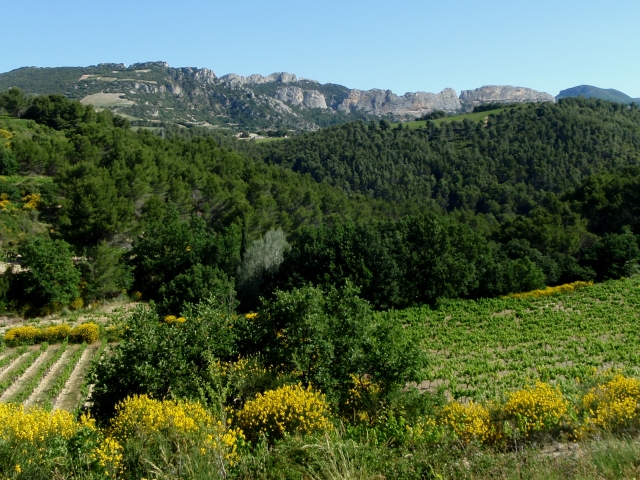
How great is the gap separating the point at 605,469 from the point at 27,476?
21.7 feet

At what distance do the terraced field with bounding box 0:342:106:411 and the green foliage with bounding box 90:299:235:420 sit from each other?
4.39 m

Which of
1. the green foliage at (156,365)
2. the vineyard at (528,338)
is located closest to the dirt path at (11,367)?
the green foliage at (156,365)

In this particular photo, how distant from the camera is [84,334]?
2327 centimetres

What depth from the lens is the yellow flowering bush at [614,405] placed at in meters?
7.36

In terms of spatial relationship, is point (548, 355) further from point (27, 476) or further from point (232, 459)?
point (27, 476)

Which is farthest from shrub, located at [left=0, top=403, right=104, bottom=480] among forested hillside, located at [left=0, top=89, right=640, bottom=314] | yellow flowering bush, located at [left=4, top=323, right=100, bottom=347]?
forested hillside, located at [left=0, top=89, right=640, bottom=314]

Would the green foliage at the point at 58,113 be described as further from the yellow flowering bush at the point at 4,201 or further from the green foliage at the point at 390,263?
the green foliage at the point at 390,263

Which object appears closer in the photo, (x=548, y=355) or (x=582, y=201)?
(x=548, y=355)

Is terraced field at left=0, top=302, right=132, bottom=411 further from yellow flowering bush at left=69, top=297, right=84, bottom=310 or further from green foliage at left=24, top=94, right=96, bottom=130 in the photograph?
green foliage at left=24, top=94, right=96, bottom=130

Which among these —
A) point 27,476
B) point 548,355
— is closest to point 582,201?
point 548,355

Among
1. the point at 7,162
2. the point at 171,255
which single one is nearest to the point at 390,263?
the point at 171,255

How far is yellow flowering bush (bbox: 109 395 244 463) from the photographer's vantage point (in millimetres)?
6379

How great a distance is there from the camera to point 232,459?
20.9ft

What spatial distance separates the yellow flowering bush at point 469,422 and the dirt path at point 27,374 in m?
15.5
